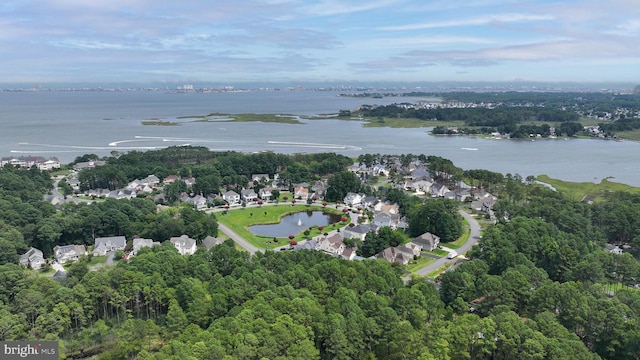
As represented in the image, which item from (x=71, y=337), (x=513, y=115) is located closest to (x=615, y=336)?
(x=71, y=337)

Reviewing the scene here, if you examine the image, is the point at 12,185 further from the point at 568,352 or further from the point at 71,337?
the point at 568,352

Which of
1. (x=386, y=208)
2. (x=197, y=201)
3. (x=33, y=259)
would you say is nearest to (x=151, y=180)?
(x=197, y=201)

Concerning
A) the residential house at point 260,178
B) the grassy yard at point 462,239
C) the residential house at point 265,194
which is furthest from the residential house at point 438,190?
the residential house at point 260,178

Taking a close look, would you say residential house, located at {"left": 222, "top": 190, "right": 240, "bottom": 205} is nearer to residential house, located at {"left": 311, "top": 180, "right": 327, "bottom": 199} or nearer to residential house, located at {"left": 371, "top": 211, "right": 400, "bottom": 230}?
residential house, located at {"left": 311, "top": 180, "right": 327, "bottom": 199}

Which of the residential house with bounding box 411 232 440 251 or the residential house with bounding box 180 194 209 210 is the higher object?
the residential house with bounding box 180 194 209 210

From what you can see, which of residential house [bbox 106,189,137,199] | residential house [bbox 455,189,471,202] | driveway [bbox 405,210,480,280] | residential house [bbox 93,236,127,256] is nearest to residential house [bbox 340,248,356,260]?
driveway [bbox 405,210,480,280]
